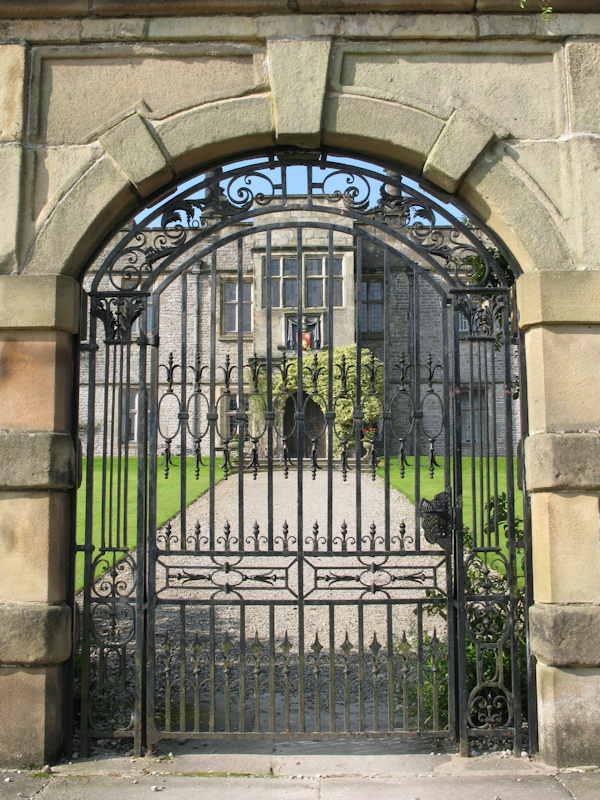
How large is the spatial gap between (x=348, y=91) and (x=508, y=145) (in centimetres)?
93

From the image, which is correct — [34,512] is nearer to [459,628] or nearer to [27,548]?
[27,548]

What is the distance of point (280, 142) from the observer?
3764 mm

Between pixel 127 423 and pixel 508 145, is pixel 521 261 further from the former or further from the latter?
pixel 127 423

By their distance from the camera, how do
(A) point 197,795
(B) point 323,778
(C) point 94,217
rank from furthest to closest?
(C) point 94,217
(B) point 323,778
(A) point 197,795

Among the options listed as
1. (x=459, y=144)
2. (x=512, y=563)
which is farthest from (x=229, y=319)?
(x=512, y=563)

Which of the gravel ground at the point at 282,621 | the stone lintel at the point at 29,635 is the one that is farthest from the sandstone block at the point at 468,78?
the stone lintel at the point at 29,635

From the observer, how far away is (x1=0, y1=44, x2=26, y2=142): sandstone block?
3668mm

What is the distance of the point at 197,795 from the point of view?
3154 millimetres

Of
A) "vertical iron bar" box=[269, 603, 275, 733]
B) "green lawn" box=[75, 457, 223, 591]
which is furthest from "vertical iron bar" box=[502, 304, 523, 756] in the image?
"green lawn" box=[75, 457, 223, 591]

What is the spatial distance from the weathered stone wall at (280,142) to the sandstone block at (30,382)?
0.04ft

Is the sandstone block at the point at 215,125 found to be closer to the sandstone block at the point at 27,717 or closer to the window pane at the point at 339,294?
the sandstone block at the point at 27,717

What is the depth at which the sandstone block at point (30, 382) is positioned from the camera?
3572 millimetres

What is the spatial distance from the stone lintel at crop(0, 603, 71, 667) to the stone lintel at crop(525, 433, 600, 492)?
2667 mm

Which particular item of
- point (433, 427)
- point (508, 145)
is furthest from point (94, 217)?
point (433, 427)
